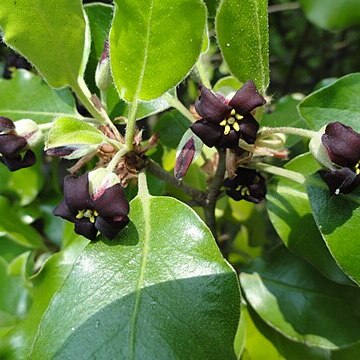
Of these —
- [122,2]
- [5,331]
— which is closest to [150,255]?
[122,2]

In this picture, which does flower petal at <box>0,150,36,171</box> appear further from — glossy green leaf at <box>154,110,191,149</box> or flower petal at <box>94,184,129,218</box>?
glossy green leaf at <box>154,110,191,149</box>

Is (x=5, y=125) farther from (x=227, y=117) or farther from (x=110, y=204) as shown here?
(x=227, y=117)

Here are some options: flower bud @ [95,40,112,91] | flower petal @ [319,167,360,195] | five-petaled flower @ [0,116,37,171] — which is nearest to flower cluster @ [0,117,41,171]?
five-petaled flower @ [0,116,37,171]

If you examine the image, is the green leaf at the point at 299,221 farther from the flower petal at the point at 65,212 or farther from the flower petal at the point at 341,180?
the flower petal at the point at 65,212

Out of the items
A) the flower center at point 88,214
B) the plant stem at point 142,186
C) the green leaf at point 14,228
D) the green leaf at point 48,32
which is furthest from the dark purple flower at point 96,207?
the green leaf at point 14,228

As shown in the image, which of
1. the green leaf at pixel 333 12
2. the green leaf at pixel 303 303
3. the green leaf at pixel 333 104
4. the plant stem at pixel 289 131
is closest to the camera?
the plant stem at pixel 289 131

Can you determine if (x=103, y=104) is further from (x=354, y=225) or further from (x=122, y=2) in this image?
(x=354, y=225)
